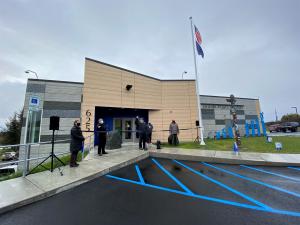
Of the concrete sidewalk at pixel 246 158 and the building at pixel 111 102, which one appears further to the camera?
the building at pixel 111 102

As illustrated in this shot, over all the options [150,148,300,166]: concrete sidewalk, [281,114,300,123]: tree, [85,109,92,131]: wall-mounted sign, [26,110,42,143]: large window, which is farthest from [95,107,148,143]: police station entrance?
[281,114,300,123]: tree

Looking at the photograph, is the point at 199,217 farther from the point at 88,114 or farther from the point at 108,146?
the point at 88,114

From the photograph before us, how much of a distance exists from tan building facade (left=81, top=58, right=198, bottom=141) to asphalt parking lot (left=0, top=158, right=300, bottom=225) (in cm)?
856

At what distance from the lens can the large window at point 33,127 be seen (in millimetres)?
12188

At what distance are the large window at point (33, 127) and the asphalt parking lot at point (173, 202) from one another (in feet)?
34.1

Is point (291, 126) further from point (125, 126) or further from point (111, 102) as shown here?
point (111, 102)

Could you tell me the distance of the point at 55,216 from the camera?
3.06 meters

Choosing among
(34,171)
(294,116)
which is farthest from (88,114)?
(294,116)

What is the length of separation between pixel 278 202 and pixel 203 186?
1702 millimetres

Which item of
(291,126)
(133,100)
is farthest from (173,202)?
(291,126)

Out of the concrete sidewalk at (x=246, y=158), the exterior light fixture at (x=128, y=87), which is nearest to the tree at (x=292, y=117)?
the concrete sidewalk at (x=246, y=158)

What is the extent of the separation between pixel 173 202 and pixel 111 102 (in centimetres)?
1108

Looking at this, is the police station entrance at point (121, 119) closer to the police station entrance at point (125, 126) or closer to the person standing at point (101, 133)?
the police station entrance at point (125, 126)

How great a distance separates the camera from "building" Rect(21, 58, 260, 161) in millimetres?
12523
